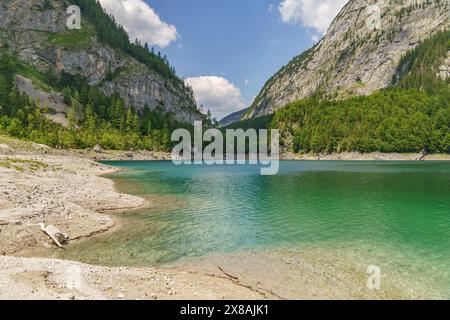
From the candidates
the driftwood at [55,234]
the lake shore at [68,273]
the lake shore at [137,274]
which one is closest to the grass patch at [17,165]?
the lake shore at [68,273]

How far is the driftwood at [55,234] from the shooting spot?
20.9 metres

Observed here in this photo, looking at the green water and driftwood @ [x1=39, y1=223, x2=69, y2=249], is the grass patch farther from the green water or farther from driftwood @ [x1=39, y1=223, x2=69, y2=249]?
driftwood @ [x1=39, y1=223, x2=69, y2=249]

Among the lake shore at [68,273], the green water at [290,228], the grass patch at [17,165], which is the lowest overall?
the green water at [290,228]

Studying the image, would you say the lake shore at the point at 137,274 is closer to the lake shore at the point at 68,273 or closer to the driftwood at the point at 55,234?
the lake shore at the point at 68,273

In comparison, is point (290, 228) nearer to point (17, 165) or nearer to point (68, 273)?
point (68, 273)

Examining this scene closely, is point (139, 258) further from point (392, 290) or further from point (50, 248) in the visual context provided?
point (392, 290)

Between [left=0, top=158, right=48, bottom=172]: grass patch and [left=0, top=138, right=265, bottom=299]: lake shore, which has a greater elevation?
[left=0, top=158, right=48, bottom=172]: grass patch

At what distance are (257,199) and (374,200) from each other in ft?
54.4

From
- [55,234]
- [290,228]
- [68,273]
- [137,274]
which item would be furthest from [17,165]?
[290,228]

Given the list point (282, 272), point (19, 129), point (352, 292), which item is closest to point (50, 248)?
point (282, 272)

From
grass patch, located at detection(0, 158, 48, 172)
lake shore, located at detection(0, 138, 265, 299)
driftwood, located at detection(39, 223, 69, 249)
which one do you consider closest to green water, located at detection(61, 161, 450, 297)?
driftwood, located at detection(39, 223, 69, 249)

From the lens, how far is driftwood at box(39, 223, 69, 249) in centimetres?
2086

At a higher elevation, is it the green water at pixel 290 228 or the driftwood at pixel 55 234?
the driftwood at pixel 55 234
